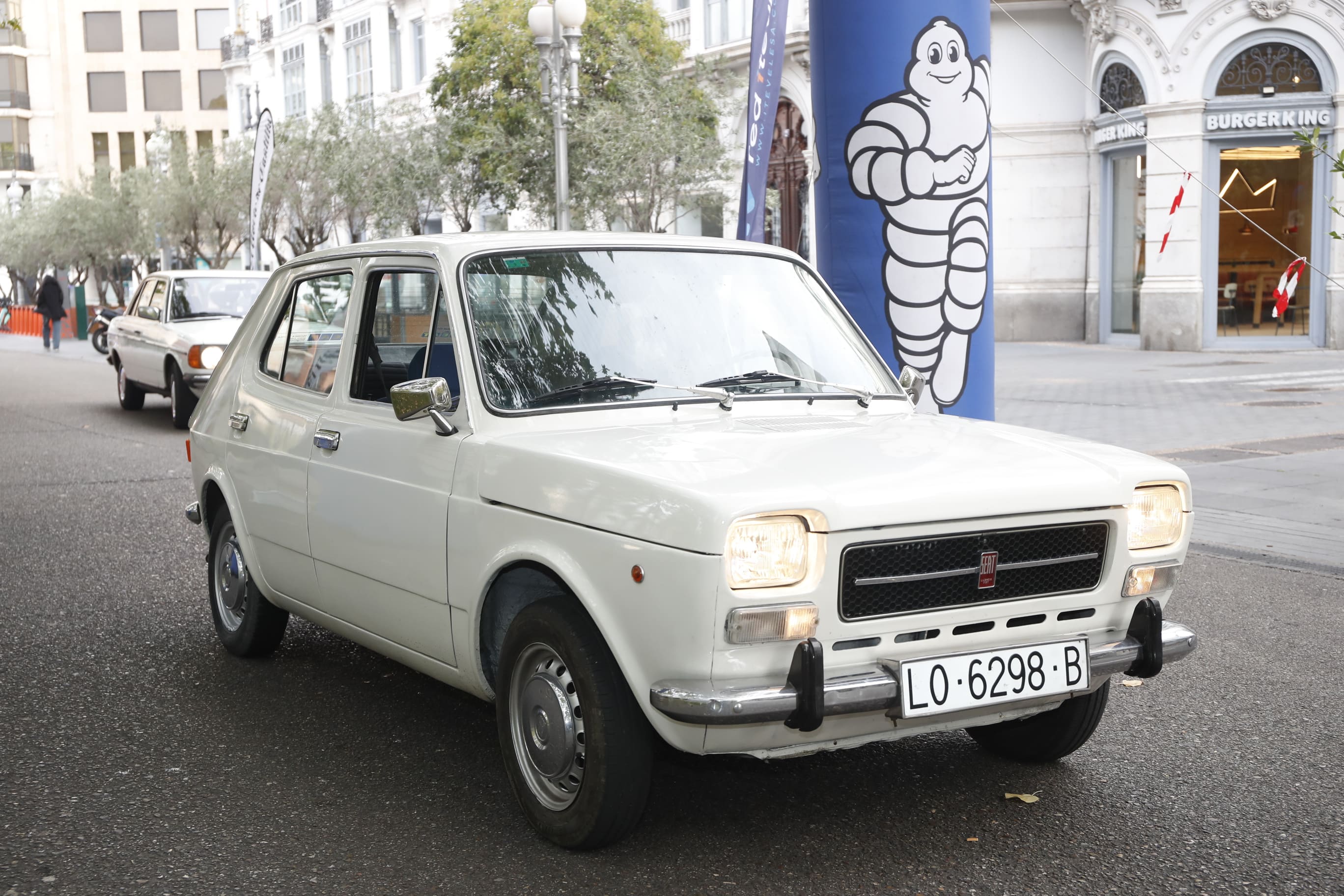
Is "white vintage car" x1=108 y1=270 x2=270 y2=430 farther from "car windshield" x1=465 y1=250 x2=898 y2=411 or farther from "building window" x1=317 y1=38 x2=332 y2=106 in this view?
"building window" x1=317 y1=38 x2=332 y2=106

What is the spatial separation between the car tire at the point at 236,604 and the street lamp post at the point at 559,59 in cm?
1254

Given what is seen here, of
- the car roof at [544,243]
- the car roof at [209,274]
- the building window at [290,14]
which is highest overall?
the building window at [290,14]

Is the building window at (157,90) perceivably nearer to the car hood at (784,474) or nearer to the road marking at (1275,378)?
the road marking at (1275,378)

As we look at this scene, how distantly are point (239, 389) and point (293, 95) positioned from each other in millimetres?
49618

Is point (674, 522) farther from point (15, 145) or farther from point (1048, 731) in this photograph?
point (15, 145)

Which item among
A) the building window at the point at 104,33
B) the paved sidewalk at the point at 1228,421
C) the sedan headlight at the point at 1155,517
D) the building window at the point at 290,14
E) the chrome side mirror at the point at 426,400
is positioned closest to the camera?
the sedan headlight at the point at 1155,517

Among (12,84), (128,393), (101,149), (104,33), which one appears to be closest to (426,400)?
(128,393)

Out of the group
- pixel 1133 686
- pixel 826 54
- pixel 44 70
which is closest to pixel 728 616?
pixel 1133 686

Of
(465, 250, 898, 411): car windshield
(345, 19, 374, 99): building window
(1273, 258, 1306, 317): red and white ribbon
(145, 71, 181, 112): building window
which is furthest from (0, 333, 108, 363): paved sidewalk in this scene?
(145, 71, 181, 112): building window

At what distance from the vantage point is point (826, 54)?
941 cm

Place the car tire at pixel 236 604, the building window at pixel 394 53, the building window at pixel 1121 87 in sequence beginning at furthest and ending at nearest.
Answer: the building window at pixel 394 53 < the building window at pixel 1121 87 < the car tire at pixel 236 604

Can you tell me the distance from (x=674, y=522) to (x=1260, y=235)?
2436cm

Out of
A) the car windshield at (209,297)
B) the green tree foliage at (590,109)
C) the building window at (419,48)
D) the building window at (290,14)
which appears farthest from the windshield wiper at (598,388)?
the building window at (290,14)

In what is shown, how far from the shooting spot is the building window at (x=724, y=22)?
31.0 m
